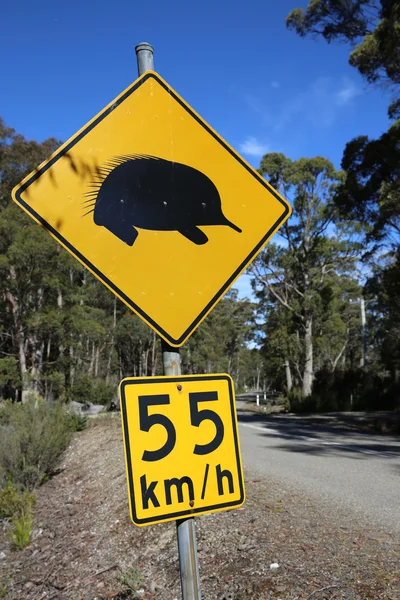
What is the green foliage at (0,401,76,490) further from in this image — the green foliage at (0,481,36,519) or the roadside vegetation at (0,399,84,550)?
the green foliage at (0,481,36,519)

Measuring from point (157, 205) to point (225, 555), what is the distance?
3.41 meters

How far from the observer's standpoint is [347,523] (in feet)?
16.4

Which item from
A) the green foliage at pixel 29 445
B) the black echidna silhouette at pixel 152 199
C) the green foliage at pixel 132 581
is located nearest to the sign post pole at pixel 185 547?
the black echidna silhouette at pixel 152 199

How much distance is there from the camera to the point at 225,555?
14.2 feet

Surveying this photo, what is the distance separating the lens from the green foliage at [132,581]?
167 inches

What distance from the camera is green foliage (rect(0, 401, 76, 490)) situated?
988 cm

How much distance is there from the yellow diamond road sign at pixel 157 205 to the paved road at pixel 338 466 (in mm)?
3910

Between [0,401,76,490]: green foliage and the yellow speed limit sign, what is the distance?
29.0 ft

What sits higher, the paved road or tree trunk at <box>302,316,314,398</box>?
tree trunk at <box>302,316,314,398</box>

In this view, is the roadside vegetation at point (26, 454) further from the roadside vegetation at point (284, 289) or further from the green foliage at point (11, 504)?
the roadside vegetation at point (284, 289)

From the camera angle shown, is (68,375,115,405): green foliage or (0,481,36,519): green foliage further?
(68,375,115,405): green foliage

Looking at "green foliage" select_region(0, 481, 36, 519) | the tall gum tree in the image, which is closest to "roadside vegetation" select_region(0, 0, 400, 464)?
the tall gum tree

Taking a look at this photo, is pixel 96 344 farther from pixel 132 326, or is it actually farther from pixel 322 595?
pixel 322 595

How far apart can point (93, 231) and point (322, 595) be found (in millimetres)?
2829
